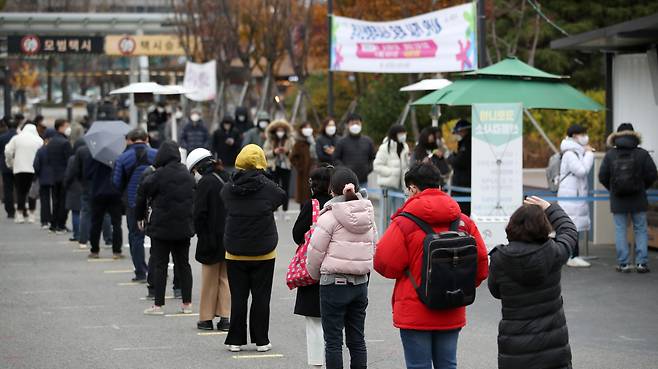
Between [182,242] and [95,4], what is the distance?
59.1 m

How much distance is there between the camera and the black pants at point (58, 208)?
2159 centimetres

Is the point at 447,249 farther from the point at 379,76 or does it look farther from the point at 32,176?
the point at 379,76

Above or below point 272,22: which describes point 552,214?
below

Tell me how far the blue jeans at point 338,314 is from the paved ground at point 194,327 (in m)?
1.19

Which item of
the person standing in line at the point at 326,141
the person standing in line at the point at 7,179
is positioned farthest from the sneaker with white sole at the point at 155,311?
the person standing in line at the point at 7,179

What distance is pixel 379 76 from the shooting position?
3478 centimetres

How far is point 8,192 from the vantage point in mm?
24703

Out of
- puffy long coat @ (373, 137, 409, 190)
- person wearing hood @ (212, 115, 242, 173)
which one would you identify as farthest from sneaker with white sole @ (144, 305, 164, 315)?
person wearing hood @ (212, 115, 242, 173)


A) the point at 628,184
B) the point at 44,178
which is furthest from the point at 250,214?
the point at 44,178

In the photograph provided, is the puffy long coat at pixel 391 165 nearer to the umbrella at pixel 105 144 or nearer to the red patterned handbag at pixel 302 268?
the umbrella at pixel 105 144

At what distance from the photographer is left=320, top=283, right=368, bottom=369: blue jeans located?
8.62 m

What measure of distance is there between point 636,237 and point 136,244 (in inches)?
239

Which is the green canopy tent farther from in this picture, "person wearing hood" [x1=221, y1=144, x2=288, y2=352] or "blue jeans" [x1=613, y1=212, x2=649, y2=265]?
"person wearing hood" [x1=221, y1=144, x2=288, y2=352]

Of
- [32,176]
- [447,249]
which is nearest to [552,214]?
[447,249]
